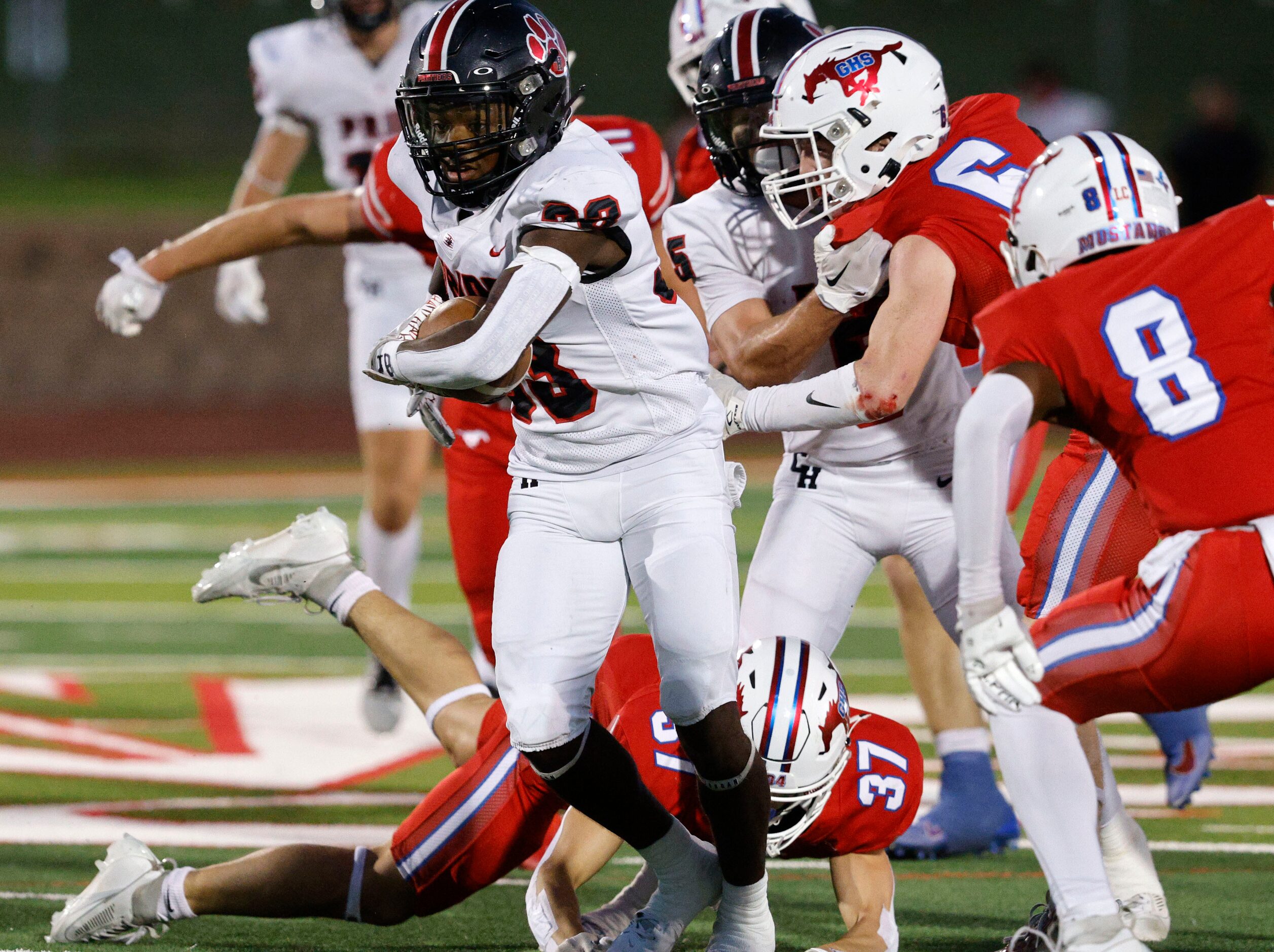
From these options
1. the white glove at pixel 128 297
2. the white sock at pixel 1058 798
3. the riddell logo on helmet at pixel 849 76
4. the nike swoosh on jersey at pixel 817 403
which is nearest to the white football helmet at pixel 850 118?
the riddell logo on helmet at pixel 849 76

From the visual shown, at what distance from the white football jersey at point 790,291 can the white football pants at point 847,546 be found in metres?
0.05

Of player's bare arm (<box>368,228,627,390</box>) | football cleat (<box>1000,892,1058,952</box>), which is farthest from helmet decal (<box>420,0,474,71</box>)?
football cleat (<box>1000,892,1058,952</box>)

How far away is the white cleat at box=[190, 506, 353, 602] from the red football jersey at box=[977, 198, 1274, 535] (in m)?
1.85

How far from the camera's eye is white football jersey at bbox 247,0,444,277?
250 inches

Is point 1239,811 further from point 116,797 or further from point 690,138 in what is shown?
point 116,797

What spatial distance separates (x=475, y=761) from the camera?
12.4 feet

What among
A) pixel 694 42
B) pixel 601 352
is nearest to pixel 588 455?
pixel 601 352

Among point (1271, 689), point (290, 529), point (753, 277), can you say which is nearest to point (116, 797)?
point (290, 529)

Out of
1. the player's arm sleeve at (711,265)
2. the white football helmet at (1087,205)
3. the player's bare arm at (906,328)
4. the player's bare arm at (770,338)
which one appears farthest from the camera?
the player's arm sleeve at (711,265)

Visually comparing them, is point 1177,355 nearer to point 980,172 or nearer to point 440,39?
point 980,172

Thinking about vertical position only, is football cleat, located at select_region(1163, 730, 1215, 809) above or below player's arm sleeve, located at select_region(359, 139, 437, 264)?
below

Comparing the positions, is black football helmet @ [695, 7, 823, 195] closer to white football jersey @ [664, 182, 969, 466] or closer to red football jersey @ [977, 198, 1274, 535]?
white football jersey @ [664, 182, 969, 466]

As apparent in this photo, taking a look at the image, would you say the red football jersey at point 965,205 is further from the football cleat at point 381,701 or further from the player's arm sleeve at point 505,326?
the football cleat at point 381,701

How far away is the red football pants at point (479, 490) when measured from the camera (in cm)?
505
